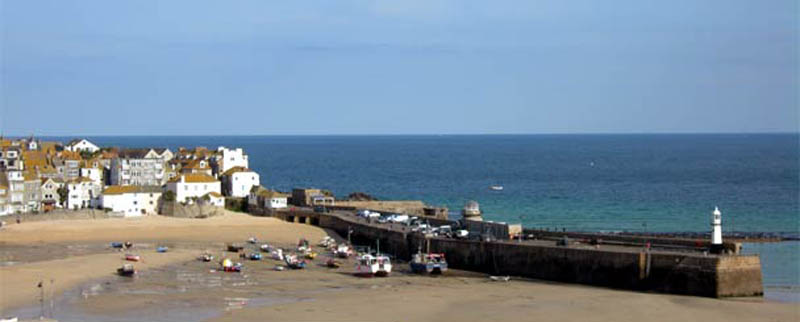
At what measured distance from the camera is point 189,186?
267 feet

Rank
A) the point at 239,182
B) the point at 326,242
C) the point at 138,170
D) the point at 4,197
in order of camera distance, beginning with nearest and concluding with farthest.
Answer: the point at 326,242 → the point at 4,197 → the point at 239,182 → the point at 138,170

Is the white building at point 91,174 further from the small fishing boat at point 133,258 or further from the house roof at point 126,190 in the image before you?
the small fishing boat at point 133,258

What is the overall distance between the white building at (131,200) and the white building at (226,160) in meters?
13.1

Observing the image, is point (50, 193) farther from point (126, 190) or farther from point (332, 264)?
point (332, 264)

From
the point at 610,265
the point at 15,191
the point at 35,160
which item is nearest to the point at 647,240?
the point at 610,265

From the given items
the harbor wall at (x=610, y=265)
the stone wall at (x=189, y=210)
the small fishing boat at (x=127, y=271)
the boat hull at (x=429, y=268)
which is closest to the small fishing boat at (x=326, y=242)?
the harbor wall at (x=610, y=265)

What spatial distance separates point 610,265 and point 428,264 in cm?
798

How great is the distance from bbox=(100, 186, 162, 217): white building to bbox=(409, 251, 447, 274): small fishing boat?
31.8 meters

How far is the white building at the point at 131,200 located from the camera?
7794 cm

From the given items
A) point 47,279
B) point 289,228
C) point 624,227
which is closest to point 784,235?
point 624,227

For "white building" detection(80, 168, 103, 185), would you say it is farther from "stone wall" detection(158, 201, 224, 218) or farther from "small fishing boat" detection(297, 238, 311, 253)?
"small fishing boat" detection(297, 238, 311, 253)

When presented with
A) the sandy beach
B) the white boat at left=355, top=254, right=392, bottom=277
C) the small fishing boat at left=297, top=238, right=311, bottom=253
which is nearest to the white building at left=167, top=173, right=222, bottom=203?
the small fishing boat at left=297, top=238, right=311, bottom=253

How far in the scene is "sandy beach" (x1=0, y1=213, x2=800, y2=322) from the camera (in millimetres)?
38562

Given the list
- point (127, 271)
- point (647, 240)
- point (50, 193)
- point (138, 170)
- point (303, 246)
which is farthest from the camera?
point (138, 170)
